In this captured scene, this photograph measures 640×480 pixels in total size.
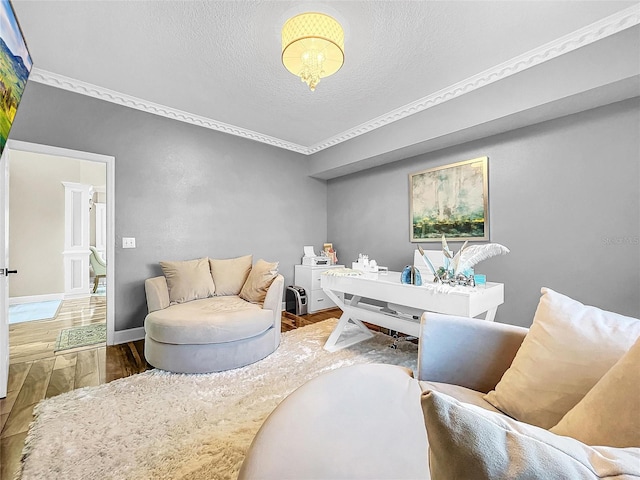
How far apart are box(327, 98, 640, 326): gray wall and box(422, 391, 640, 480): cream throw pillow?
277 centimetres

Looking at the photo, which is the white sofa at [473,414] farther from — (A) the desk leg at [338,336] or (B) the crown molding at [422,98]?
(B) the crown molding at [422,98]

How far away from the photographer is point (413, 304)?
2.12m

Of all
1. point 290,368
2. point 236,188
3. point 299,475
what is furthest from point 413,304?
point 236,188

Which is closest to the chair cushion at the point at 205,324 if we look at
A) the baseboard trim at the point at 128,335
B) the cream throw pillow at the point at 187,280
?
the cream throw pillow at the point at 187,280

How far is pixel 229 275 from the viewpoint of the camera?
10.6ft

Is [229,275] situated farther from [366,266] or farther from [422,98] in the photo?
[422,98]

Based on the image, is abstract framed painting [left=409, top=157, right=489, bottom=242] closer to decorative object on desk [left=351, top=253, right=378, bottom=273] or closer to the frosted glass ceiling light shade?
decorative object on desk [left=351, top=253, right=378, bottom=273]

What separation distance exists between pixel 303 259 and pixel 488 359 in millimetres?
3392

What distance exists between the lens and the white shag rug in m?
1.30

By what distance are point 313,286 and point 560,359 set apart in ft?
11.0

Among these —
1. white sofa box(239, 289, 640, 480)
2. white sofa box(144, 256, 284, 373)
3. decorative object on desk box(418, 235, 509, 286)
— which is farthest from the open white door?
decorative object on desk box(418, 235, 509, 286)

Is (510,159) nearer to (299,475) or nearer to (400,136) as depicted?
(400,136)

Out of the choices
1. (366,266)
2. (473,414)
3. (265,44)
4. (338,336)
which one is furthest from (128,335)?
(473,414)

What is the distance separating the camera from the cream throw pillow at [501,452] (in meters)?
0.33
